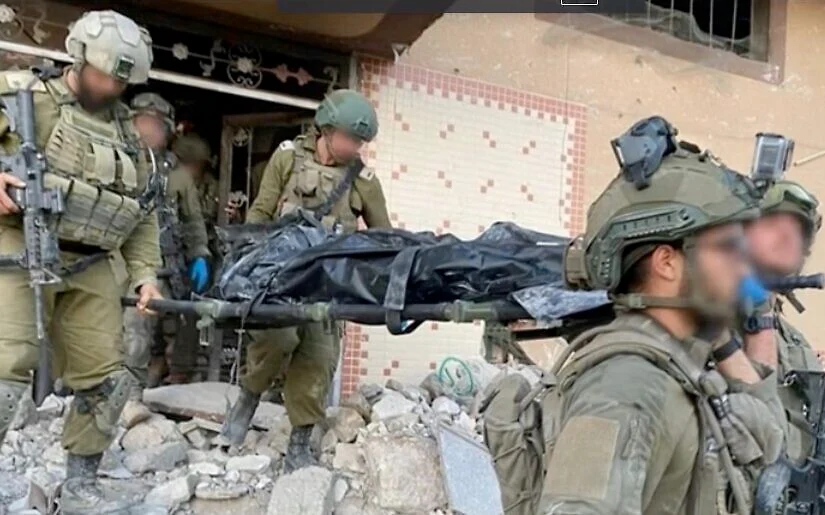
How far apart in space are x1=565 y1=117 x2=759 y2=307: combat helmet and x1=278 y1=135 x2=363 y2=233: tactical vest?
3219 millimetres

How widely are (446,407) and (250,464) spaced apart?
1.34 m

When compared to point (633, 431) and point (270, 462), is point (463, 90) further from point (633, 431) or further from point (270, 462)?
point (633, 431)

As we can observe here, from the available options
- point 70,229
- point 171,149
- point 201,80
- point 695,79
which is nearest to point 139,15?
point 201,80

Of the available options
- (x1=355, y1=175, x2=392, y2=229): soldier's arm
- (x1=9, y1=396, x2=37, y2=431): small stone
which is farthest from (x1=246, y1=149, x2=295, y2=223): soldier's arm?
(x1=9, y1=396, x2=37, y2=431): small stone

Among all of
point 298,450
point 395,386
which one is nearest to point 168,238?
point 395,386

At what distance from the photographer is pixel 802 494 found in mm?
1947

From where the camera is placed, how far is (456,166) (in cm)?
671

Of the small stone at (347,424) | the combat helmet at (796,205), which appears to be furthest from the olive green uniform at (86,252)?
the combat helmet at (796,205)

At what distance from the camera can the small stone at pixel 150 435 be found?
4.96 metres

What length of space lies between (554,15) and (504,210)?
4.85 feet

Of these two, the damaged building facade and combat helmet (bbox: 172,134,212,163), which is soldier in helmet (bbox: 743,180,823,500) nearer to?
the damaged building facade

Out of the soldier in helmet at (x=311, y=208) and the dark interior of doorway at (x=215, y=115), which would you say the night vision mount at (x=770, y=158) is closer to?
the soldier in helmet at (x=311, y=208)

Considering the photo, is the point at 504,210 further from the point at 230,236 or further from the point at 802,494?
the point at 802,494

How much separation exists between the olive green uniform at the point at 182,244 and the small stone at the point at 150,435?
657 millimetres
